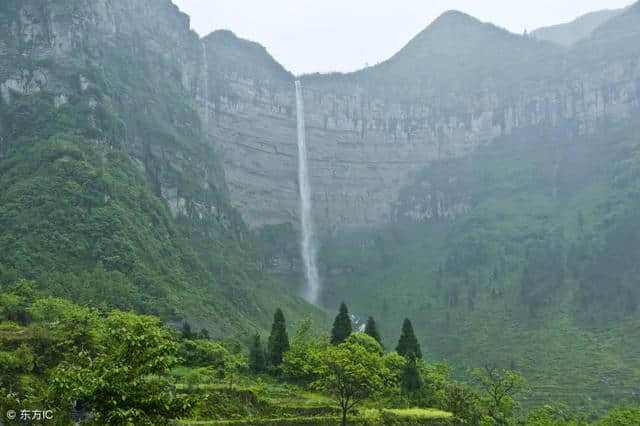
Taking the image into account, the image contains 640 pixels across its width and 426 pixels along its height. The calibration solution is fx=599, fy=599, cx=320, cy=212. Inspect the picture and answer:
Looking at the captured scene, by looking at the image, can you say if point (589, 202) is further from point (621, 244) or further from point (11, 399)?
point (11, 399)

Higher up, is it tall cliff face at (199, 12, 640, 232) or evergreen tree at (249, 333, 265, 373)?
tall cliff face at (199, 12, 640, 232)

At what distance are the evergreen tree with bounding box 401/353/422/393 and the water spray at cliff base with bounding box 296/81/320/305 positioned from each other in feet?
362

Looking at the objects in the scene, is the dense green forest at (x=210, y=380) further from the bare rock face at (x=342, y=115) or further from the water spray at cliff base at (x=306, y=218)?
the water spray at cliff base at (x=306, y=218)

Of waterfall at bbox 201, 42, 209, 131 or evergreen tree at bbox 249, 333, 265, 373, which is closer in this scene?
evergreen tree at bbox 249, 333, 265, 373

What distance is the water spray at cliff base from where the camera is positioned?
531 feet

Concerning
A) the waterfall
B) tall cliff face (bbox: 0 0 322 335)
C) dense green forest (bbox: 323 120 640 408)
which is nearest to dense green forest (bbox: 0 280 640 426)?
tall cliff face (bbox: 0 0 322 335)

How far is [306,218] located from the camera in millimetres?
174500

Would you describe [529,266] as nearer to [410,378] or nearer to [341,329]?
[341,329]

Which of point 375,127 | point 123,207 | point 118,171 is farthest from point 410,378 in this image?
point 375,127

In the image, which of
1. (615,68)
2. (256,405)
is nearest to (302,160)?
(615,68)

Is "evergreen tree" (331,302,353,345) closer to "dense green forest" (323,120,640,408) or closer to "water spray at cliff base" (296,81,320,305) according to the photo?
"dense green forest" (323,120,640,408)

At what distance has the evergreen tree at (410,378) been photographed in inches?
1715

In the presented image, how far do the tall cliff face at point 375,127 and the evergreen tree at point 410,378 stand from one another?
12458cm

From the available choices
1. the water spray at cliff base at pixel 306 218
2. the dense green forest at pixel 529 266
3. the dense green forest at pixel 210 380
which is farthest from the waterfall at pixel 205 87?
the dense green forest at pixel 210 380
